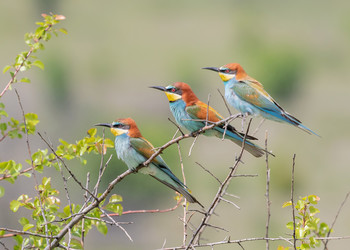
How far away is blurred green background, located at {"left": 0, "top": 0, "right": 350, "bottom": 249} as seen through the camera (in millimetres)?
32031

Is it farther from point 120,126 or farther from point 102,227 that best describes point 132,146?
point 102,227

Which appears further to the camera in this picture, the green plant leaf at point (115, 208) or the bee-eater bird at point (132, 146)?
the bee-eater bird at point (132, 146)

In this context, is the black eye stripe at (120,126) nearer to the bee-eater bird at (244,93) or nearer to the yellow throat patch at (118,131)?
the yellow throat patch at (118,131)

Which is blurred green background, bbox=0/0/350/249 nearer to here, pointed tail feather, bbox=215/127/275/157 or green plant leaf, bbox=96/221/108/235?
pointed tail feather, bbox=215/127/275/157

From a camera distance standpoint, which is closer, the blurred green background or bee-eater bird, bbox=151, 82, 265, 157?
bee-eater bird, bbox=151, 82, 265, 157

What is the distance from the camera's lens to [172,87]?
3316 mm

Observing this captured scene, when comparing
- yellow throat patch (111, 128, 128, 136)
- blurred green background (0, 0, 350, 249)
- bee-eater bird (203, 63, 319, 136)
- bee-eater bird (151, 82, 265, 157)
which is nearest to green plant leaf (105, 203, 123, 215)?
yellow throat patch (111, 128, 128, 136)

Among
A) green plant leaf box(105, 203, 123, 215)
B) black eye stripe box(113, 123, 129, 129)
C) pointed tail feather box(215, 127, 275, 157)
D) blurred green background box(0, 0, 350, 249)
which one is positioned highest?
black eye stripe box(113, 123, 129, 129)

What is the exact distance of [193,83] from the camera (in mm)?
38688

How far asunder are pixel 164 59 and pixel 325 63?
9.67 metres

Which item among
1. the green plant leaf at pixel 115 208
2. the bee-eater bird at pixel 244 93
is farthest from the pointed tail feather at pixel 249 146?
the green plant leaf at pixel 115 208

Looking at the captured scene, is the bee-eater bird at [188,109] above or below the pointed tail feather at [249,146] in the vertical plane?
above

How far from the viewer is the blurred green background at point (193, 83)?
32.0 meters

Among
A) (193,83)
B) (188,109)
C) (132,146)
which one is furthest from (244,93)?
(193,83)
